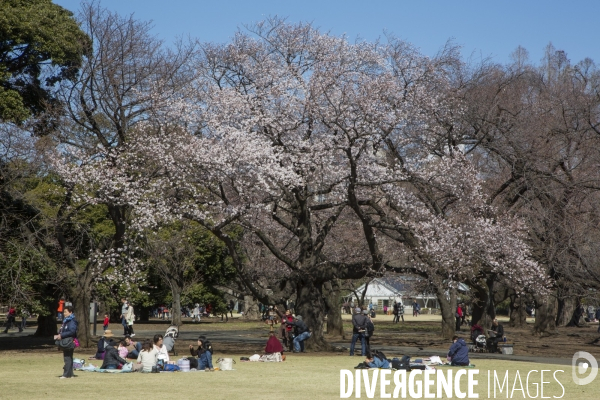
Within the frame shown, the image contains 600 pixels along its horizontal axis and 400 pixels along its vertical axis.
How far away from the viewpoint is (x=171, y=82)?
25828 millimetres

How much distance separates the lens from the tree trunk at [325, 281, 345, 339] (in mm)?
34219

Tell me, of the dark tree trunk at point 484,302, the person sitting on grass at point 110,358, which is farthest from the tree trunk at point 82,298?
the dark tree trunk at point 484,302

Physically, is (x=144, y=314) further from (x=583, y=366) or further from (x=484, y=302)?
(x=583, y=366)

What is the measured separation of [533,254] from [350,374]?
39.0 feet

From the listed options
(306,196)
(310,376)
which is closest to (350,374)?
(310,376)

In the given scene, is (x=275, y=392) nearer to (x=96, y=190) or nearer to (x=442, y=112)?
(x=96, y=190)

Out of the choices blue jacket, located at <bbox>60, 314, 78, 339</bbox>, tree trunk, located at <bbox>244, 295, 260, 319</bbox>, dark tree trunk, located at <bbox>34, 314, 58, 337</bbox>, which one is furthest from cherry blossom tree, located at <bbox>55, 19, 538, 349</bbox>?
tree trunk, located at <bbox>244, 295, 260, 319</bbox>

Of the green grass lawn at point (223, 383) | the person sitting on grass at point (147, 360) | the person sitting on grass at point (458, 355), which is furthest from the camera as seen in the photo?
the person sitting on grass at point (458, 355)

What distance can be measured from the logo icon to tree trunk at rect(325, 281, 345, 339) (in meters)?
11.5

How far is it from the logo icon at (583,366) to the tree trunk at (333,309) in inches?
454

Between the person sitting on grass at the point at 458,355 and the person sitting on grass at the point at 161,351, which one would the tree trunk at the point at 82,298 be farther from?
the person sitting on grass at the point at 458,355

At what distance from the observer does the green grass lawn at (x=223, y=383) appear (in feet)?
42.8

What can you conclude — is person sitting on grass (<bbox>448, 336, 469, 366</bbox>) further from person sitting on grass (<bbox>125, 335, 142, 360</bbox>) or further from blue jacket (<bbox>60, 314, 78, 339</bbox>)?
blue jacket (<bbox>60, 314, 78, 339</bbox>)

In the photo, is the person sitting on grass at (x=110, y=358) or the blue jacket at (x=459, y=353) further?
the blue jacket at (x=459, y=353)
